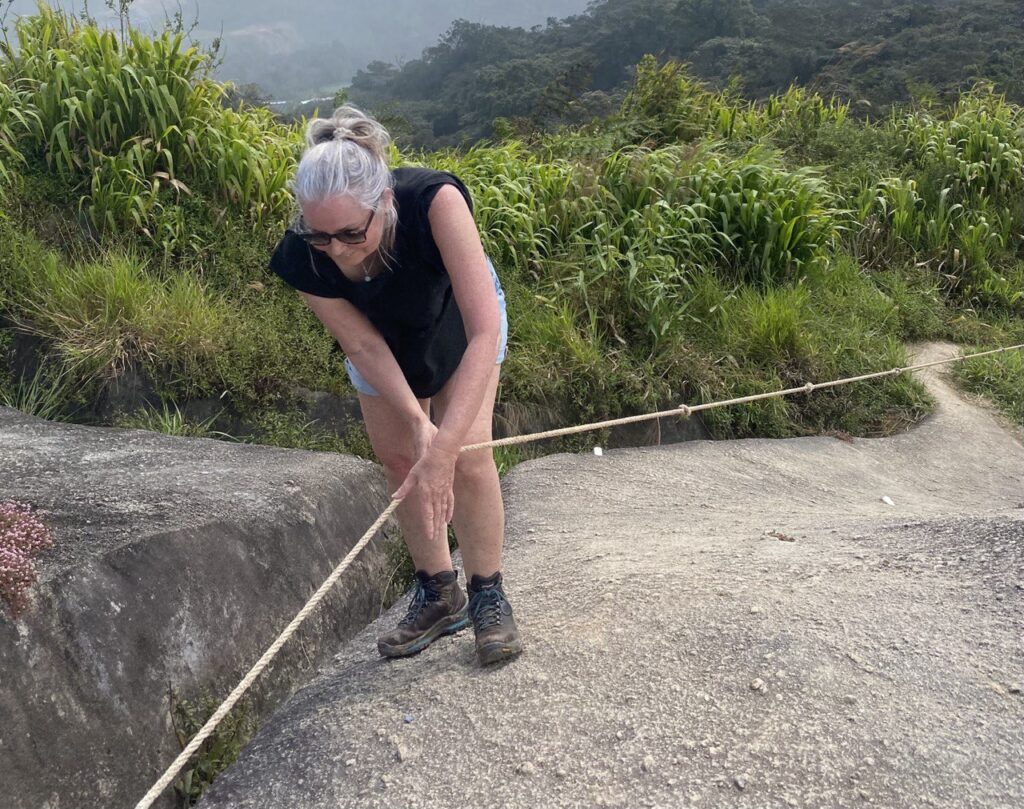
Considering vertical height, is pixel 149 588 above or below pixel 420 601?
above

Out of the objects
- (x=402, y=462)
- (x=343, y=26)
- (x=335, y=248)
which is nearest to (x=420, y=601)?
(x=402, y=462)

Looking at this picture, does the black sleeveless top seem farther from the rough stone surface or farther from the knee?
the rough stone surface

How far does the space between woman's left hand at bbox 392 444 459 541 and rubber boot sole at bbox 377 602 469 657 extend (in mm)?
454

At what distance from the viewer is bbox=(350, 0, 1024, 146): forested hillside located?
15289 mm

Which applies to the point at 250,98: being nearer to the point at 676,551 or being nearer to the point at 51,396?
the point at 51,396

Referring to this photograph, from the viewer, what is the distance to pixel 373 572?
10.8 ft

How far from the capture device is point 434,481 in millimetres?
2061

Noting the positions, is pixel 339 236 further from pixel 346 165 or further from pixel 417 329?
pixel 417 329

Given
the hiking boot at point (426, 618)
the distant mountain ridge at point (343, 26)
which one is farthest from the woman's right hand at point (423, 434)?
the distant mountain ridge at point (343, 26)

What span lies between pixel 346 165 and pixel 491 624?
116 centimetres

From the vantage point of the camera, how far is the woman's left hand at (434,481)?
2049 millimetres

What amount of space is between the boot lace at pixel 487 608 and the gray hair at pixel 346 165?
0.93 metres

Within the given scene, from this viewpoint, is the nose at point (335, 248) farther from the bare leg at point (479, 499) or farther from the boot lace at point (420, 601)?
the boot lace at point (420, 601)

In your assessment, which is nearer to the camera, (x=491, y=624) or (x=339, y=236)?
(x=339, y=236)
